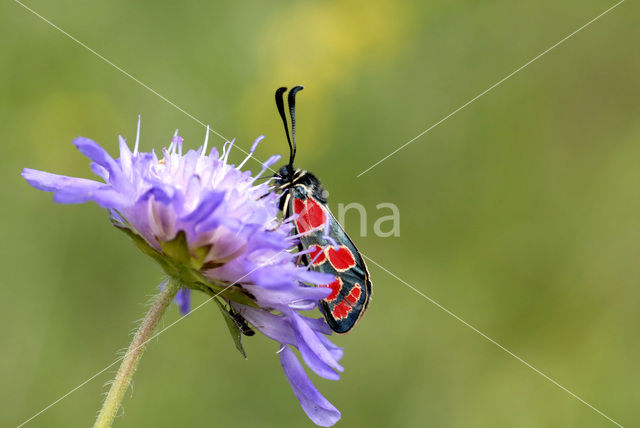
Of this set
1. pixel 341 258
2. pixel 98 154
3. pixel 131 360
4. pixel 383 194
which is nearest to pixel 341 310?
pixel 341 258

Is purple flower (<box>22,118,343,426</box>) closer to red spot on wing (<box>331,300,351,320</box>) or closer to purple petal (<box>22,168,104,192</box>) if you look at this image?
purple petal (<box>22,168,104,192</box>)

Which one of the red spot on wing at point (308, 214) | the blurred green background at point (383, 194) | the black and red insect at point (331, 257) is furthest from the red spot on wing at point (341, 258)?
the blurred green background at point (383, 194)

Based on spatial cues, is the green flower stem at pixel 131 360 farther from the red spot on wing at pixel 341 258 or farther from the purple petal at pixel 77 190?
the red spot on wing at pixel 341 258

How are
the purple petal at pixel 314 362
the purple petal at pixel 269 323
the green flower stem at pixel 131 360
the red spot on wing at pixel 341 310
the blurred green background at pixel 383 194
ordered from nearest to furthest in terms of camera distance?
the green flower stem at pixel 131 360 < the purple petal at pixel 314 362 < the purple petal at pixel 269 323 < the red spot on wing at pixel 341 310 < the blurred green background at pixel 383 194

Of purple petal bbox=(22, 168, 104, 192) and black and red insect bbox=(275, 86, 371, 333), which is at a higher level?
purple petal bbox=(22, 168, 104, 192)

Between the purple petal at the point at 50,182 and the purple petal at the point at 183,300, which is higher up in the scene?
the purple petal at the point at 50,182

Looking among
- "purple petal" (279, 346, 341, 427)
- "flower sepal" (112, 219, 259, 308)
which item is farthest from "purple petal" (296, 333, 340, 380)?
"flower sepal" (112, 219, 259, 308)

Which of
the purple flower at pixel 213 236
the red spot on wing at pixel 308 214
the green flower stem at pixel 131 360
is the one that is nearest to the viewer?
the green flower stem at pixel 131 360

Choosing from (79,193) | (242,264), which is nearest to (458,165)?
(242,264)
